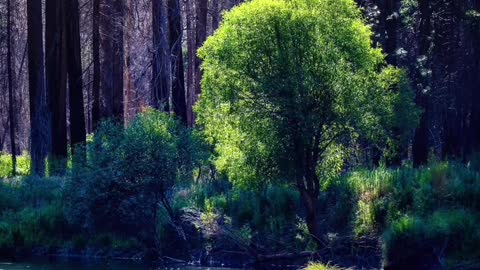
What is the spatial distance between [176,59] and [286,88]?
41.4 ft

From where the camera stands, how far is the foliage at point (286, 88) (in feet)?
75.0

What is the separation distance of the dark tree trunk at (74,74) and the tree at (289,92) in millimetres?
10680

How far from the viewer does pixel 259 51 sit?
2312cm

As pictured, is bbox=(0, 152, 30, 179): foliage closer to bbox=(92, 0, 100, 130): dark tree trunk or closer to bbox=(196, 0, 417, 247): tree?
bbox=(92, 0, 100, 130): dark tree trunk

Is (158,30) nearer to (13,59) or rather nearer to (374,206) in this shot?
(374,206)

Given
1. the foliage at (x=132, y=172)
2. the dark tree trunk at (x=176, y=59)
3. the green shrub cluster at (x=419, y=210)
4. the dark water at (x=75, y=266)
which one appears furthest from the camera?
the dark tree trunk at (x=176, y=59)

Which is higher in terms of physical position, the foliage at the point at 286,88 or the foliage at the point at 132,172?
the foliage at the point at 286,88

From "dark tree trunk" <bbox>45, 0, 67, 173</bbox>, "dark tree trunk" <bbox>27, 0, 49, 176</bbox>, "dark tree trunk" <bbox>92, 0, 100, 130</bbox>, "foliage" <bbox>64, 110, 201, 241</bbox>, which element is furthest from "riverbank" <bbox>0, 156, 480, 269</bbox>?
"dark tree trunk" <bbox>92, 0, 100, 130</bbox>

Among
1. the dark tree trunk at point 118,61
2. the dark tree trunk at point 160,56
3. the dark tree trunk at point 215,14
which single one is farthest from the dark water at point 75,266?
the dark tree trunk at point 215,14

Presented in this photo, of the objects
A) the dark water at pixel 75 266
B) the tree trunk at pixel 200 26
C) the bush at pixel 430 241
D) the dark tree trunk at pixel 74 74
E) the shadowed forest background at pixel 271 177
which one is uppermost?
the tree trunk at pixel 200 26

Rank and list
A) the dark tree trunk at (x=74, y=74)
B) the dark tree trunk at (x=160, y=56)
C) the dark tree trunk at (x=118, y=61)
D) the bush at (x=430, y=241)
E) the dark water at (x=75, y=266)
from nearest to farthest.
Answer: the bush at (x=430, y=241) < the dark water at (x=75, y=266) < the dark tree trunk at (x=160, y=56) < the dark tree trunk at (x=74, y=74) < the dark tree trunk at (x=118, y=61)

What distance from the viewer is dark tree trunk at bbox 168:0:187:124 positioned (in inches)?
1334

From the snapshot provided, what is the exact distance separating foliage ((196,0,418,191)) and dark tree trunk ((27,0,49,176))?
10621 mm

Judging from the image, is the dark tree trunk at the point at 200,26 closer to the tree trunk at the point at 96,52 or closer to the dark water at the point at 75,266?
A: the tree trunk at the point at 96,52
